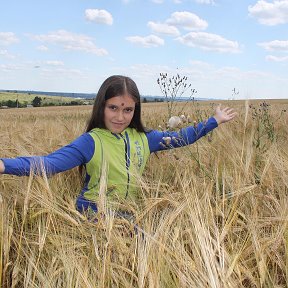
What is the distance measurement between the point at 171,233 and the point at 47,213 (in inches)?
16.3

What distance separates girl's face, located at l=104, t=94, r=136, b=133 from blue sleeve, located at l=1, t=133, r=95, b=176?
15 cm

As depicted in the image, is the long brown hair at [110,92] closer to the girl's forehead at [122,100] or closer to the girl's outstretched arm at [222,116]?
the girl's forehead at [122,100]

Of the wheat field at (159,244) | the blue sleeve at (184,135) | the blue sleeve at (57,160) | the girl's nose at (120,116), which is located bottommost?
the wheat field at (159,244)

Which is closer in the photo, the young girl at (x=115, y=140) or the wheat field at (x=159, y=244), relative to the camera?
the wheat field at (x=159, y=244)

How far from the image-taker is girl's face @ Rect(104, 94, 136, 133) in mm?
2082

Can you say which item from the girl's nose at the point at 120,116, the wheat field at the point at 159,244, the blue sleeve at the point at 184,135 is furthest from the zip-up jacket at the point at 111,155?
the wheat field at the point at 159,244

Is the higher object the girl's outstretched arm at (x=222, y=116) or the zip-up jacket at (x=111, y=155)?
the girl's outstretched arm at (x=222, y=116)

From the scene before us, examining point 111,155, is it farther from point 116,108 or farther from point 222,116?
point 222,116

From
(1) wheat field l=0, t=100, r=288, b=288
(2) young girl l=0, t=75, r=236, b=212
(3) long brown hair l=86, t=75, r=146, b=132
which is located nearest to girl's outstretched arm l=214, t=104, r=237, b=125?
(2) young girl l=0, t=75, r=236, b=212

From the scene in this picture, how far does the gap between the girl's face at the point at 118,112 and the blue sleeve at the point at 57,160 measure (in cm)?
15

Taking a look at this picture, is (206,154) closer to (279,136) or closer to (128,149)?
(128,149)

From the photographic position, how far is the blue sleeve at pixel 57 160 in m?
1.57

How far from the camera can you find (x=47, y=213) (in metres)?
1.33

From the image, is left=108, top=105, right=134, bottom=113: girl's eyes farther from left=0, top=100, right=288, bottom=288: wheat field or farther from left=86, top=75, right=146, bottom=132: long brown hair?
left=0, top=100, right=288, bottom=288: wheat field
